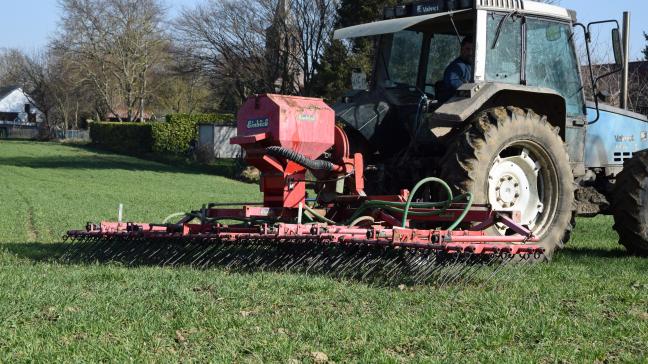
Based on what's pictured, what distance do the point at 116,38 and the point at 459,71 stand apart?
54797mm

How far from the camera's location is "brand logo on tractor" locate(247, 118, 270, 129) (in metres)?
7.31

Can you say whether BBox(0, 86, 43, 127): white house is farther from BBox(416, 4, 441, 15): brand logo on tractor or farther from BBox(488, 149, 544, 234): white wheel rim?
BBox(488, 149, 544, 234): white wheel rim

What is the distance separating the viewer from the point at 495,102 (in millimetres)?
7965

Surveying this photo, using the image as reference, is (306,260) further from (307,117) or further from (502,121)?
(502,121)

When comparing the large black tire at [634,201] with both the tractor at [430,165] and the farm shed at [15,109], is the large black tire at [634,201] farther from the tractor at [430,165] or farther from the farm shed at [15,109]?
the farm shed at [15,109]

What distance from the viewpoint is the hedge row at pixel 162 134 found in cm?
4584

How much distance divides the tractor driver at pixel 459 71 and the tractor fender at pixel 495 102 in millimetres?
331

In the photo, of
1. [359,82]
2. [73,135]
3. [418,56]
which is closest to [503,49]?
[418,56]

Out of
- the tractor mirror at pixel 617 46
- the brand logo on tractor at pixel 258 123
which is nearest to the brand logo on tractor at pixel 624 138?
the tractor mirror at pixel 617 46

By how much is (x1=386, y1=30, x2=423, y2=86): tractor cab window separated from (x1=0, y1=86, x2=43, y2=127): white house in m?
96.7

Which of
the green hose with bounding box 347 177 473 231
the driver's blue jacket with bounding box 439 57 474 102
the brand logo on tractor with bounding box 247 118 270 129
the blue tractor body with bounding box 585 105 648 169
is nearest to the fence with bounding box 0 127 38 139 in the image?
the blue tractor body with bounding box 585 105 648 169

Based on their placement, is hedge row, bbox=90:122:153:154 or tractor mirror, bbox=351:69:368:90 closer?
tractor mirror, bbox=351:69:368:90

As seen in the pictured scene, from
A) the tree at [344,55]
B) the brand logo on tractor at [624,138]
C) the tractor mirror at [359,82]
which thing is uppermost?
the tree at [344,55]

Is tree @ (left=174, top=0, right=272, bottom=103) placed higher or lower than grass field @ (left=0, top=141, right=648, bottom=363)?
higher
